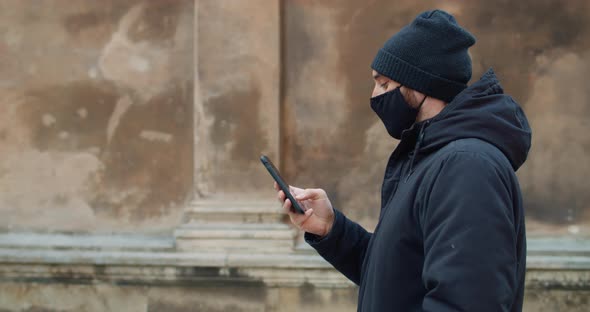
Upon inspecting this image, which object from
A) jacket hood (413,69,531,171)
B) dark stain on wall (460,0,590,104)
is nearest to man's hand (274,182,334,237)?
jacket hood (413,69,531,171)

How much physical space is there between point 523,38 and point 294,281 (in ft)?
6.91

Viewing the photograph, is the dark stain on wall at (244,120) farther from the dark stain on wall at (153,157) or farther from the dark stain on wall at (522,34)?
the dark stain on wall at (522,34)

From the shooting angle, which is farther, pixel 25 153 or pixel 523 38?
pixel 25 153

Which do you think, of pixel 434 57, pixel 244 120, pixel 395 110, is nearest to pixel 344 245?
pixel 395 110

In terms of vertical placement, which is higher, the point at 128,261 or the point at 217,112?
the point at 217,112

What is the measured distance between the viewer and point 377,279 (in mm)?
2006

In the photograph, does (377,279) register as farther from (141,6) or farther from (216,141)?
(141,6)

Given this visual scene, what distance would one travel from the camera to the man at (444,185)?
67.1 inches

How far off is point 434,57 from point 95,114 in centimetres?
346

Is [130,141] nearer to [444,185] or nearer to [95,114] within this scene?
[95,114]

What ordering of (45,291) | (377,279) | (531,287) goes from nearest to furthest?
(377,279)
(531,287)
(45,291)

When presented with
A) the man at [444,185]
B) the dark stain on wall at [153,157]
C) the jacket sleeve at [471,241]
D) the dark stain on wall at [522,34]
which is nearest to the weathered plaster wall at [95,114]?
the dark stain on wall at [153,157]

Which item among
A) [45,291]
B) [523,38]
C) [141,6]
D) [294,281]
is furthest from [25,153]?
[523,38]

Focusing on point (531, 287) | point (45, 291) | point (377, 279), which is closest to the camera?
point (377, 279)
